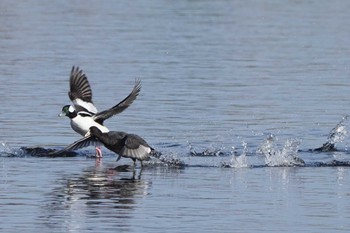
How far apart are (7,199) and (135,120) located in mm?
6858

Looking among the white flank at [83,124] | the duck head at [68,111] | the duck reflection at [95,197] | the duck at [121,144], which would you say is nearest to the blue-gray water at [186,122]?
the duck reflection at [95,197]

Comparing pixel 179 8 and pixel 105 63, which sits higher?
pixel 179 8

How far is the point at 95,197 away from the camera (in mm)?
13695

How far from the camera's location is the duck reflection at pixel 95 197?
12.4 meters

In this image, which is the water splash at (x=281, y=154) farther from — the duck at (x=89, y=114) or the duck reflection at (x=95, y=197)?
the duck at (x=89, y=114)

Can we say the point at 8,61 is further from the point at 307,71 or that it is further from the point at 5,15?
the point at 5,15

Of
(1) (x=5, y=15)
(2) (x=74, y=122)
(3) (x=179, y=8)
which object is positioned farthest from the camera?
(3) (x=179, y=8)

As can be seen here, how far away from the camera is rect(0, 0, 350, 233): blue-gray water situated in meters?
12.8

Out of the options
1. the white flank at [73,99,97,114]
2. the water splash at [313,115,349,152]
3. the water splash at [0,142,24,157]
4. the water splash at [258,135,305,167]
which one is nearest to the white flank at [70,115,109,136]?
the water splash at [0,142,24,157]

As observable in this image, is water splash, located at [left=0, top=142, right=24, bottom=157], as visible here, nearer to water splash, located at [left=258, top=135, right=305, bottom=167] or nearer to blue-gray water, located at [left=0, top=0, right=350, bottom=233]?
blue-gray water, located at [left=0, top=0, right=350, bottom=233]

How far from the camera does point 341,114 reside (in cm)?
2105

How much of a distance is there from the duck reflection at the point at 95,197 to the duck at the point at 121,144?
20 cm

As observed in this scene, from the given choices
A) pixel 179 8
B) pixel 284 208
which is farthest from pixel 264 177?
pixel 179 8

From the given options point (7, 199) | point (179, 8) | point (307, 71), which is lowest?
point (7, 199)
